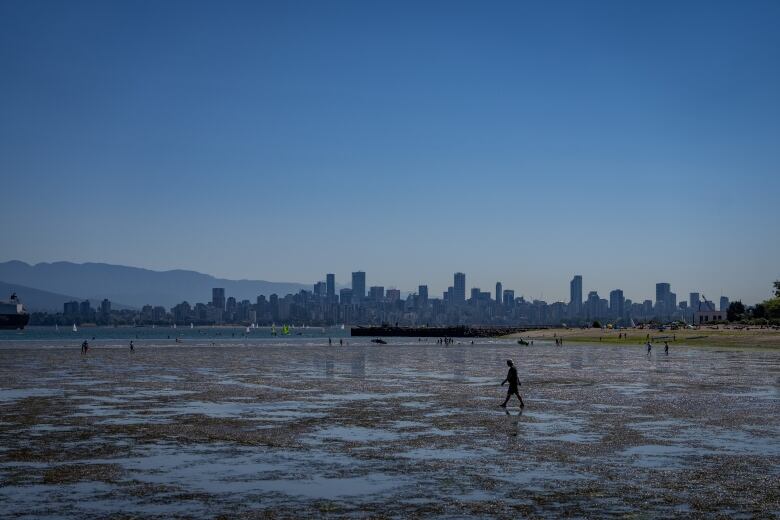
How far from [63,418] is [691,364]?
→ 178 ft

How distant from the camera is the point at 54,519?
14.8 meters

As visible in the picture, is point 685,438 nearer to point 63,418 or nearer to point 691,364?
point 63,418

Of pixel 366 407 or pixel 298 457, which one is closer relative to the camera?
pixel 298 457

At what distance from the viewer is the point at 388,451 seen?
22625mm

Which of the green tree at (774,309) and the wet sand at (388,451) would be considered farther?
the green tree at (774,309)

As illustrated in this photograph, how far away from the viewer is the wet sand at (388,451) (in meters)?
16.2

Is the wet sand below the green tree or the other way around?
below

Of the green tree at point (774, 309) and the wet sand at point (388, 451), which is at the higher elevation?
the green tree at point (774, 309)

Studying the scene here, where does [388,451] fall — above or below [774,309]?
below

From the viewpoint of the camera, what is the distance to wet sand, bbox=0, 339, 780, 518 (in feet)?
53.2

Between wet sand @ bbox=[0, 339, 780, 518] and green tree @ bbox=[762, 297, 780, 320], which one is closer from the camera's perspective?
wet sand @ bbox=[0, 339, 780, 518]

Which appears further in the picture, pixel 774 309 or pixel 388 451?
pixel 774 309

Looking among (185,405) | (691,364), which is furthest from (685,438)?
(691,364)

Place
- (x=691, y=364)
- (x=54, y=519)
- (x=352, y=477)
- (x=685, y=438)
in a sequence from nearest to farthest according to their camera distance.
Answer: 1. (x=54, y=519)
2. (x=352, y=477)
3. (x=685, y=438)
4. (x=691, y=364)
